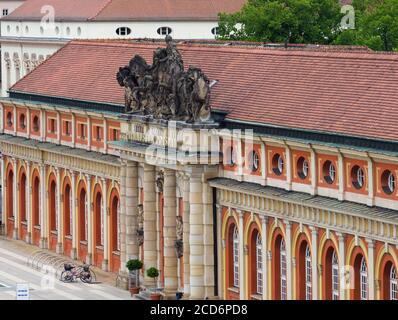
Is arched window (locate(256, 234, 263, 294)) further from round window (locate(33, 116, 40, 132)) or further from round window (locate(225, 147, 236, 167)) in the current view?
round window (locate(33, 116, 40, 132))

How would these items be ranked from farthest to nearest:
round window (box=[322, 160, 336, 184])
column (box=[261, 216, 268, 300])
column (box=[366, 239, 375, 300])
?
column (box=[261, 216, 268, 300]) < round window (box=[322, 160, 336, 184]) < column (box=[366, 239, 375, 300])

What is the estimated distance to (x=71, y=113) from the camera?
115 meters

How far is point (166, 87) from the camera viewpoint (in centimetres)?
9875

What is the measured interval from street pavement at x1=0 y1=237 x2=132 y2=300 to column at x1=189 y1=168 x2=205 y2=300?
448cm

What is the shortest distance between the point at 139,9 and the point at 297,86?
220 feet

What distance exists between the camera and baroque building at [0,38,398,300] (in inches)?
3307

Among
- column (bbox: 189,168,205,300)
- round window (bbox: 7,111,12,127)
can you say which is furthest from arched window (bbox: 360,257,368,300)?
round window (bbox: 7,111,12,127)

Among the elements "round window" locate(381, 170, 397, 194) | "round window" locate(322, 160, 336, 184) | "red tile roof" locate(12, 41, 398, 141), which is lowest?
"round window" locate(322, 160, 336, 184)

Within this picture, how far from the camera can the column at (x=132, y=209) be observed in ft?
340

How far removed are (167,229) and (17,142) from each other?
Answer: 25.6m

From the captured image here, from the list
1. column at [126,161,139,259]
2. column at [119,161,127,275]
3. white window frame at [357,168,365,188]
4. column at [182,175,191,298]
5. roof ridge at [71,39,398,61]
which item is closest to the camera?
white window frame at [357,168,365,188]

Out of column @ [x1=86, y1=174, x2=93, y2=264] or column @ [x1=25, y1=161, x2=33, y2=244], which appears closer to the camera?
column @ [x1=86, y1=174, x2=93, y2=264]

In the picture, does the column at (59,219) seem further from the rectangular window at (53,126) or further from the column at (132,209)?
the column at (132,209)

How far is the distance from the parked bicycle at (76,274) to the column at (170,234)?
771 centimetres
